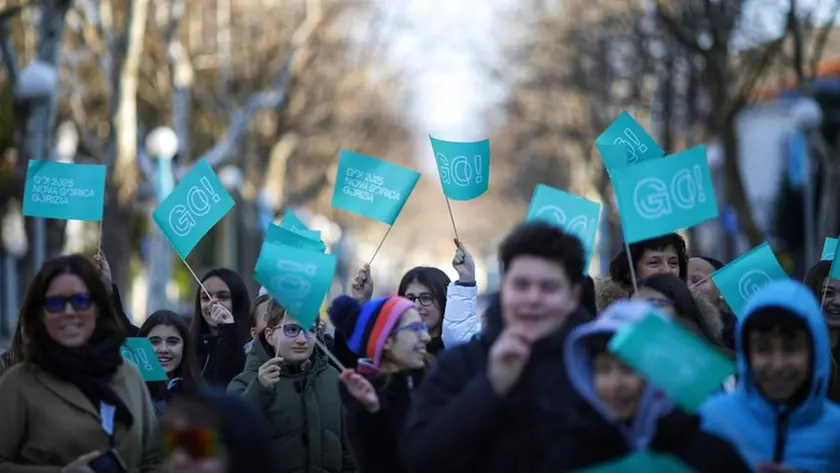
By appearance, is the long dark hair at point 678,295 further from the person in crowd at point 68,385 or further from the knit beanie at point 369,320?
the person in crowd at point 68,385

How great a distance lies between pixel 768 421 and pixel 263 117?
3902 cm

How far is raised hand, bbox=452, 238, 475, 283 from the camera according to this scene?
8688mm

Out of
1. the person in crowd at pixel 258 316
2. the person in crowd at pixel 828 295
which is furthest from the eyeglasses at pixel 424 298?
the person in crowd at pixel 828 295

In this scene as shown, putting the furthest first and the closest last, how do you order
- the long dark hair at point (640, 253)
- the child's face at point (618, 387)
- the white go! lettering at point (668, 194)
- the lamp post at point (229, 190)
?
the lamp post at point (229, 190) < the long dark hair at point (640, 253) < the white go! lettering at point (668, 194) < the child's face at point (618, 387)

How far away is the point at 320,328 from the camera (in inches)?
357

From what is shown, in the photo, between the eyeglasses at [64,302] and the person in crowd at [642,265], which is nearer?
the eyeglasses at [64,302]

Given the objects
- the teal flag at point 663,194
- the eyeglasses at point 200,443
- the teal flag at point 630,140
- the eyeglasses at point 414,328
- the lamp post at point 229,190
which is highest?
the teal flag at point 630,140

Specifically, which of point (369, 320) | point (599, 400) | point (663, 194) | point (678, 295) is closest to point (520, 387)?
point (599, 400)

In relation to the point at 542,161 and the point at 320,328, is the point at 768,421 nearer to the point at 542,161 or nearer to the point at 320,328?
the point at 320,328

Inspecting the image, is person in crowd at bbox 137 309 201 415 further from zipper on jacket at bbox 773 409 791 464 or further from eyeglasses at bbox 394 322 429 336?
zipper on jacket at bbox 773 409 791 464

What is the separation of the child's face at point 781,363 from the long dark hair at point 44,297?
2299 millimetres

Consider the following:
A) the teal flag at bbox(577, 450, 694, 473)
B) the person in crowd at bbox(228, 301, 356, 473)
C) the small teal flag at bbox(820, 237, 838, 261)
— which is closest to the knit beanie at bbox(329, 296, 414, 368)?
the person in crowd at bbox(228, 301, 356, 473)

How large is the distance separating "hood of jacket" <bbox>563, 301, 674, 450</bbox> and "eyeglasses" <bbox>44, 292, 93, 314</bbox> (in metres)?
2.08

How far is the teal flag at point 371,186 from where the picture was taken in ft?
33.3
